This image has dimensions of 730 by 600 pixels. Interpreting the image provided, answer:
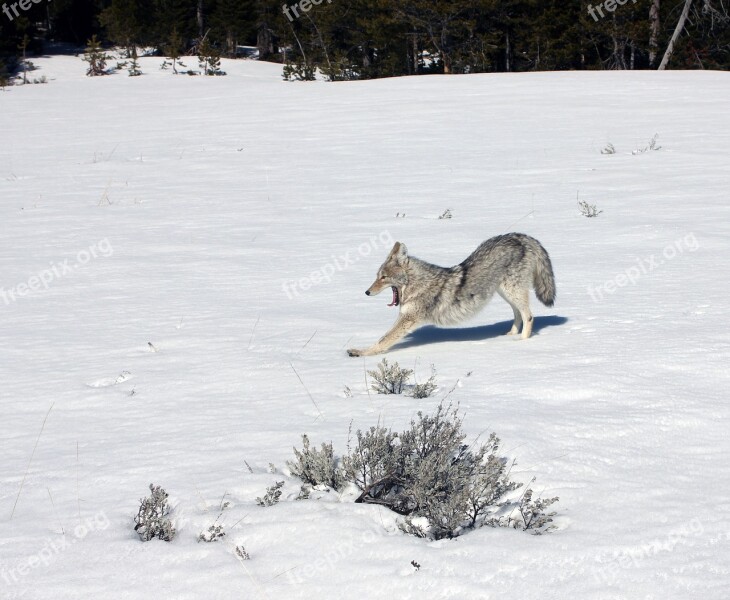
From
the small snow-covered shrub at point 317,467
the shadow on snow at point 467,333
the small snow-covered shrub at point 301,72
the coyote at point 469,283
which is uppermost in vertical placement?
the small snow-covered shrub at point 301,72

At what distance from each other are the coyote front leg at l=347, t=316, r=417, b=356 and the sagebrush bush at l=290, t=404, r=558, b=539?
7.31 feet

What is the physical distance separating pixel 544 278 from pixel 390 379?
2.40 meters

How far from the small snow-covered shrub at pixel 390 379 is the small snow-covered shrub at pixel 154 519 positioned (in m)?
2.02

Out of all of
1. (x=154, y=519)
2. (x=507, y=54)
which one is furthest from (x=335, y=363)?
(x=507, y=54)

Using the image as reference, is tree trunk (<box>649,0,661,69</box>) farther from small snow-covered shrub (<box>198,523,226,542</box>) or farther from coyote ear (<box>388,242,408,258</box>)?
small snow-covered shrub (<box>198,523,226,542</box>)

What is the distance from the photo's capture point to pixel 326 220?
12.4 m

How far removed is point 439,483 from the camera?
12.3 feet

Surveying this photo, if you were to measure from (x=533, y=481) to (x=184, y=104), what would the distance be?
85.9 ft

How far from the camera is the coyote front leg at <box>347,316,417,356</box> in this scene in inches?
253

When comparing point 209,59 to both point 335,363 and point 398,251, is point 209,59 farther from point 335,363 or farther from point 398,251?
point 335,363

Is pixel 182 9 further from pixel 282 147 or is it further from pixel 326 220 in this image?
pixel 326 220

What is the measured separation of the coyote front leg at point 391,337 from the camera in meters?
6.42

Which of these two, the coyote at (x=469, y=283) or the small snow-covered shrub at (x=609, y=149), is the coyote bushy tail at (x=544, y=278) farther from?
the small snow-covered shrub at (x=609, y=149)

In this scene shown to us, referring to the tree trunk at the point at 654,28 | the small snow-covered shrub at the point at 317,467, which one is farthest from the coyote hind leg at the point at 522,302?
the tree trunk at the point at 654,28
